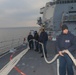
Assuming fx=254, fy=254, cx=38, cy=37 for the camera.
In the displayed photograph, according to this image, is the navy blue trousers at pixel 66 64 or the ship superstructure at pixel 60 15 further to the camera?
the ship superstructure at pixel 60 15

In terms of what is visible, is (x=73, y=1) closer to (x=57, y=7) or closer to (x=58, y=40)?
(x=57, y=7)

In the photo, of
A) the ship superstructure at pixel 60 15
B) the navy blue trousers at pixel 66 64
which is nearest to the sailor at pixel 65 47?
the navy blue trousers at pixel 66 64

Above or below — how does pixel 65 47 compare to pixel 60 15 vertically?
above

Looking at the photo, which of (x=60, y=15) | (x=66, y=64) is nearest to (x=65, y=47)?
(x=66, y=64)

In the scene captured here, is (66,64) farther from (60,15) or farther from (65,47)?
(60,15)

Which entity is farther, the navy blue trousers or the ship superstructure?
the ship superstructure

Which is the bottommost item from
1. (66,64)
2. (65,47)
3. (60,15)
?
(60,15)

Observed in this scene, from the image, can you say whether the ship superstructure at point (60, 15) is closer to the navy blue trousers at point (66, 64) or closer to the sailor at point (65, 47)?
the sailor at point (65, 47)

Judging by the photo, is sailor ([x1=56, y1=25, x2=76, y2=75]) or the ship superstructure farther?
the ship superstructure

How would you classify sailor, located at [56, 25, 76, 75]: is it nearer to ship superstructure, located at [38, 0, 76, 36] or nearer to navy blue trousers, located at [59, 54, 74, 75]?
navy blue trousers, located at [59, 54, 74, 75]

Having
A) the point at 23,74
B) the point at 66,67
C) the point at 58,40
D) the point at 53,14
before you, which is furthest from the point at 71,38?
the point at 53,14

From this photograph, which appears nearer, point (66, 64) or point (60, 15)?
point (66, 64)

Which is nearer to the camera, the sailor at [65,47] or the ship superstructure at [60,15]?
the sailor at [65,47]

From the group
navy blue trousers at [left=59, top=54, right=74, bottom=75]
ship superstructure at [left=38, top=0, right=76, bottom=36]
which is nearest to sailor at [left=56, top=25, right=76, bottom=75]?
navy blue trousers at [left=59, top=54, right=74, bottom=75]
